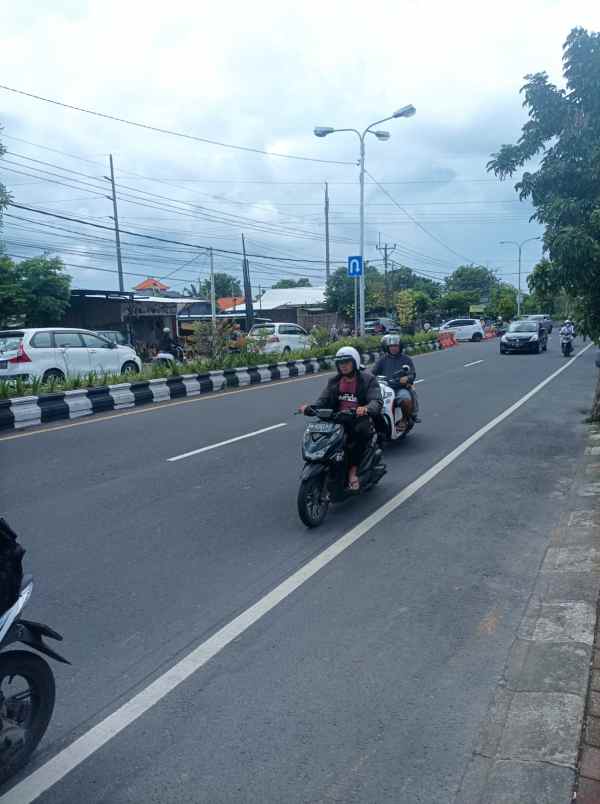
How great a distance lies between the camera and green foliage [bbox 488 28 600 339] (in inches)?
377

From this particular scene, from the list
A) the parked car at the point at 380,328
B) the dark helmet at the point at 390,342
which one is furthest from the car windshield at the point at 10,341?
the parked car at the point at 380,328

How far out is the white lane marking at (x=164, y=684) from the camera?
3092 mm

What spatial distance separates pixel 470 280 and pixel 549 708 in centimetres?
10674

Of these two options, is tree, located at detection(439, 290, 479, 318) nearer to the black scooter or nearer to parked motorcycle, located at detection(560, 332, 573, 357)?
parked motorcycle, located at detection(560, 332, 573, 357)

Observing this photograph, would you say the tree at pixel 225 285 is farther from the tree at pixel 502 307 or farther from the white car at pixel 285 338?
the white car at pixel 285 338

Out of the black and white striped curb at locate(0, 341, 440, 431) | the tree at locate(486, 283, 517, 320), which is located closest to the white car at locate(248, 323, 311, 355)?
the black and white striped curb at locate(0, 341, 440, 431)

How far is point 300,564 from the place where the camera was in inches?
223

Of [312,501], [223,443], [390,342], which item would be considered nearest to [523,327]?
[390,342]

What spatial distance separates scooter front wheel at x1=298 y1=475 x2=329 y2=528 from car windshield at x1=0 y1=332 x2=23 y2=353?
1144cm

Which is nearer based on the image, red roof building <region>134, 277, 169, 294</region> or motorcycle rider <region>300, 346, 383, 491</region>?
motorcycle rider <region>300, 346, 383, 491</region>

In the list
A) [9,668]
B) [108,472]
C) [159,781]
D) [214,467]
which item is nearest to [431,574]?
[159,781]

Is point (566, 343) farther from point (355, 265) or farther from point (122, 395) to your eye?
point (122, 395)

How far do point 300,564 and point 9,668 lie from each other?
2.85m

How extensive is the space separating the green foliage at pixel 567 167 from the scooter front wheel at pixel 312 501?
5.01 metres
